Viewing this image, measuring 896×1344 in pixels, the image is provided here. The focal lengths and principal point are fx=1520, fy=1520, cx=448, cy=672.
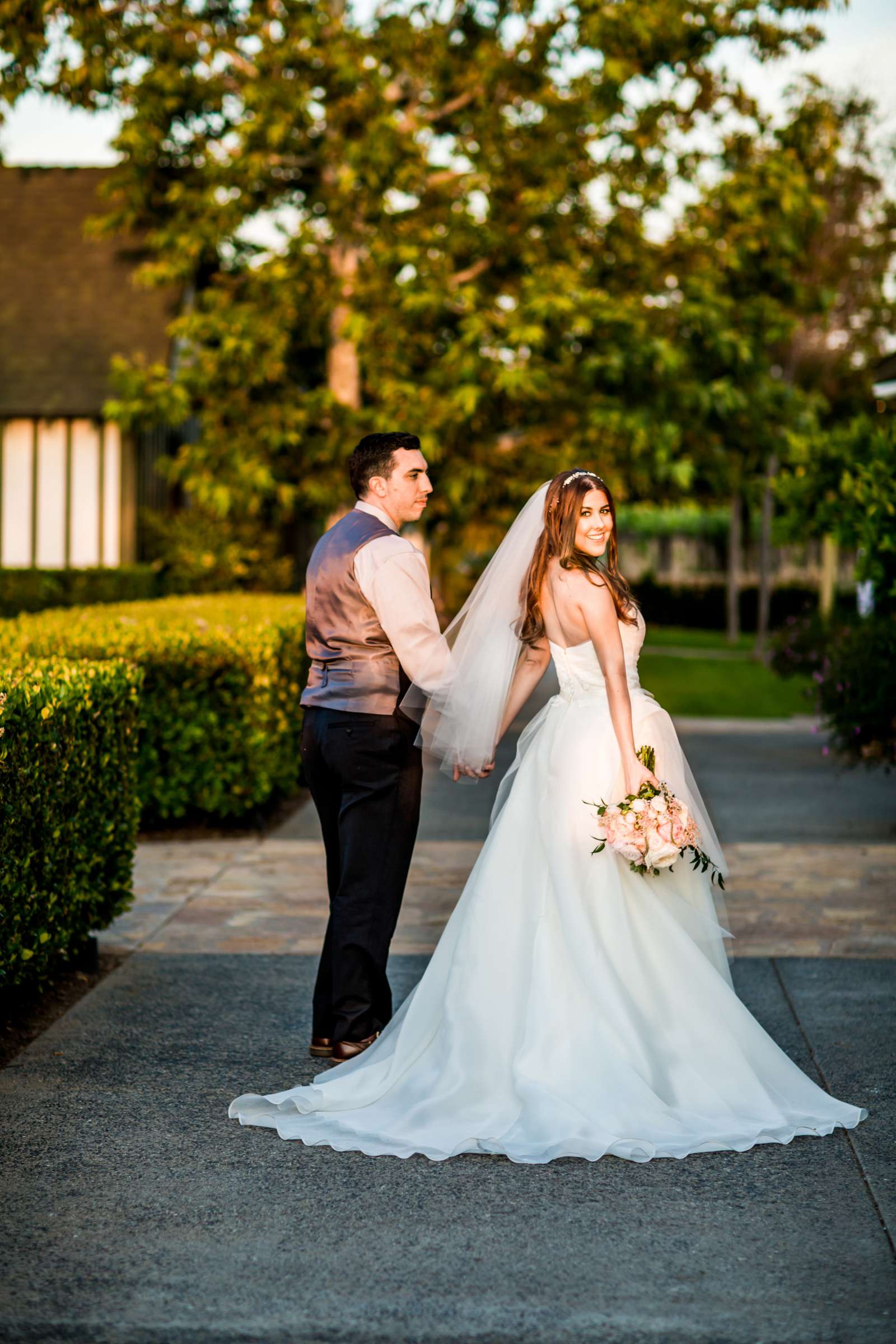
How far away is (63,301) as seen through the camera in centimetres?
2038

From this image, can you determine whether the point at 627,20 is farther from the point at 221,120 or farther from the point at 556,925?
the point at 556,925

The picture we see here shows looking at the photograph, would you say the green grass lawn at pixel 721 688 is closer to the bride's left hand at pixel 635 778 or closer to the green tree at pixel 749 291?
the green tree at pixel 749 291

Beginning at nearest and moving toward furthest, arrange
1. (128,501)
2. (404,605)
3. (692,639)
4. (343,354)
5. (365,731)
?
(404,605), (365,731), (128,501), (343,354), (692,639)

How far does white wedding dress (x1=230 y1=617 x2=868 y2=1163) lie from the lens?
450 centimetres

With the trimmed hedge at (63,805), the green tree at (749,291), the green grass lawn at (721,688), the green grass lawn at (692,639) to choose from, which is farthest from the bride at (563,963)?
the green grass lawn at (692,639)

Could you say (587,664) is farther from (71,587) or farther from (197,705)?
(71,587)

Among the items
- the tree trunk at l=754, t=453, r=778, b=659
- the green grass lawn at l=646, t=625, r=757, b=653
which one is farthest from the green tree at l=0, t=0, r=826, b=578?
the green grass lawn at l=646, t=625, r=757, b=653

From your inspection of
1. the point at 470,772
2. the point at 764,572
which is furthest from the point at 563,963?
the point at 764,572

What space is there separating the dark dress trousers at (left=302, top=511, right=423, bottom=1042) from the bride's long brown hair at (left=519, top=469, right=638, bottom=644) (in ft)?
1.88

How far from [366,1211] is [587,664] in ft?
6.61

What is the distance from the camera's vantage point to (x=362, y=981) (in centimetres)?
539

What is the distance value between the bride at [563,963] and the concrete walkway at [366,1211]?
17 cm

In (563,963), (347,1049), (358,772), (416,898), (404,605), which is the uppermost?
(404,605)

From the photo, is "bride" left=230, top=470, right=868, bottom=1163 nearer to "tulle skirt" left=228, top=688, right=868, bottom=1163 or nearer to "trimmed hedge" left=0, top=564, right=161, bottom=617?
"tulle skirt" left=228, top=688, right=868, bottom=1163
